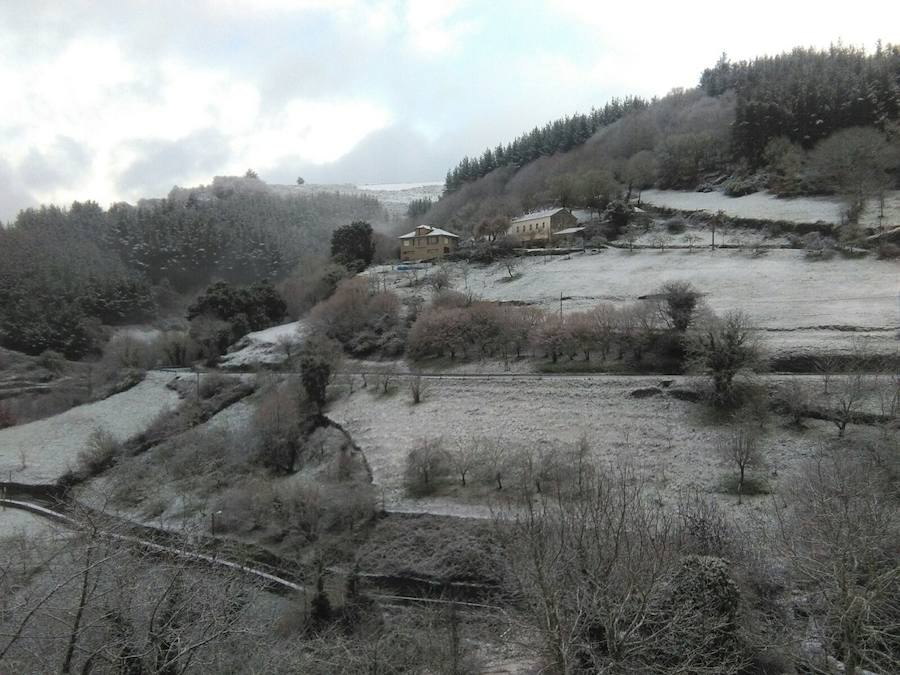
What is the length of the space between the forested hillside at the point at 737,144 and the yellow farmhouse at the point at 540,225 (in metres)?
4.11

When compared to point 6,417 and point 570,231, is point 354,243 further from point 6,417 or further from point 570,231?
point 6,417

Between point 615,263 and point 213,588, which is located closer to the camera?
point 213,588

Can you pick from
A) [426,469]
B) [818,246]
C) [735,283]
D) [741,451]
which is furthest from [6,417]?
[818,246]

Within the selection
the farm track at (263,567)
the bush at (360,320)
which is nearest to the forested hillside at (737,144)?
the bush at (360,320)

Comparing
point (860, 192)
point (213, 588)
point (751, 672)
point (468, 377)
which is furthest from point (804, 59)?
point (213, 588)

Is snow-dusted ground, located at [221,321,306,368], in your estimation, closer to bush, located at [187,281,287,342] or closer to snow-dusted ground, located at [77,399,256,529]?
bush, located at [187,281,287,342]

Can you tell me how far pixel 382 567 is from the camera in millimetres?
18844

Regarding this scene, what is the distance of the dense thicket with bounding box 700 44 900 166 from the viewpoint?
59.9 m

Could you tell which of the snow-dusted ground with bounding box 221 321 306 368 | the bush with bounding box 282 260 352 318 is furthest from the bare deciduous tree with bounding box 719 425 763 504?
the bush with bounding box 282 260 352 318

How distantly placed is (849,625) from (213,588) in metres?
12.1

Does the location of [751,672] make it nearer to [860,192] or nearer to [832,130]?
[860,192]

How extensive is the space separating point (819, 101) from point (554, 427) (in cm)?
6006

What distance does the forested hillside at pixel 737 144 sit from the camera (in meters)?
53.2

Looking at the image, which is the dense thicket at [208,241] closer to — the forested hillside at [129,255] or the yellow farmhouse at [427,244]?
the forested hillside at [129,255]
